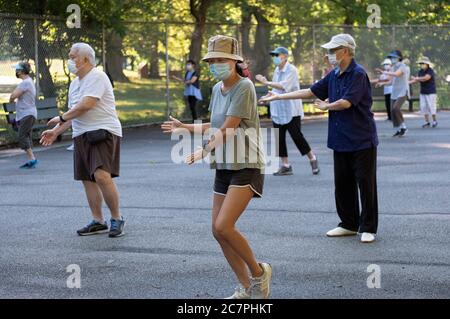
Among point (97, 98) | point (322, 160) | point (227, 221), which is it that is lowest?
point (322, 160)

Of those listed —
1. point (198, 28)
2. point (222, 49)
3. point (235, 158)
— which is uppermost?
point (222, 49)

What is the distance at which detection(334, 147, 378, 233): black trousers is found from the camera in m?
9.02

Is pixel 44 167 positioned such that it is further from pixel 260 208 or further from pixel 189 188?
pixel 260 208

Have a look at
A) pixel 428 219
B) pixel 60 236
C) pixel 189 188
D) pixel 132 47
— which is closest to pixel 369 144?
pixel 428 219

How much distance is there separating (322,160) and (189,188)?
12.8 ft

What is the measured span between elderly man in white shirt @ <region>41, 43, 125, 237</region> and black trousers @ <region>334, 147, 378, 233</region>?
211 centimetres

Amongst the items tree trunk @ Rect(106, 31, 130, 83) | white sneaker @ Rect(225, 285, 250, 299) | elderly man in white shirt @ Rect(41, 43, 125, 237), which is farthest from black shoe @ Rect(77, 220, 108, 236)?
tree trunk @ Rect(106, 31, 130, 83)

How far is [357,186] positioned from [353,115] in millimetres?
776

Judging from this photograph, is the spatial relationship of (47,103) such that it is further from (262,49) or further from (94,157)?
(94,157)

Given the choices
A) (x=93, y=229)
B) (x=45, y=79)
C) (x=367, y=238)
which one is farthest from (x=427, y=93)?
(x=93, y=229)

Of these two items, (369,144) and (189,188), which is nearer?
(369,144)

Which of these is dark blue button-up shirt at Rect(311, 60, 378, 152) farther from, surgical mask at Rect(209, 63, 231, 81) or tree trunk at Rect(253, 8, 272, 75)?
tree trunk at Rect(253, 8, 272, 75)

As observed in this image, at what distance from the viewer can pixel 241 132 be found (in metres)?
6.75
